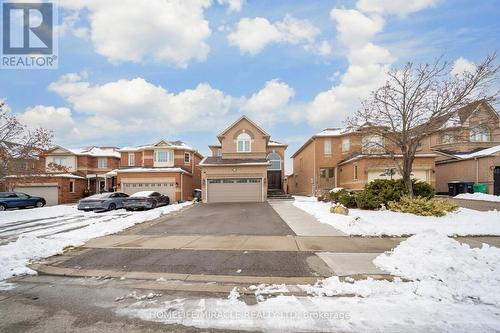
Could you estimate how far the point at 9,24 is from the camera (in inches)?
421

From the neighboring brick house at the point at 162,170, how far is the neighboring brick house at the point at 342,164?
13.4 metres

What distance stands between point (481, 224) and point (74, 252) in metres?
13.8

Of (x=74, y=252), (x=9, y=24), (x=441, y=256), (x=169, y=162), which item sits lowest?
(x=74, y=252)

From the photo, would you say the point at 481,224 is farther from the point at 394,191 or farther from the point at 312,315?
the point at 312,315

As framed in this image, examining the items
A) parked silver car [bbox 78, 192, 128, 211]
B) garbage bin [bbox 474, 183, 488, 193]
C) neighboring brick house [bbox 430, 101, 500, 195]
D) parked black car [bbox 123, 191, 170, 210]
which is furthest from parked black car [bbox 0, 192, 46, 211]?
garbage bin [bbox 474, 183, 488, 193]

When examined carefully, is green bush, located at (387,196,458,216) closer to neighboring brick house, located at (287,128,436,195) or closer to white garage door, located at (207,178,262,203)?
neighboring brick house, located at (287,128,436,195)

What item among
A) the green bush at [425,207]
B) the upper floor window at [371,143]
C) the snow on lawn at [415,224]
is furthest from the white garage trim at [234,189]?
the green bush at [425,207]

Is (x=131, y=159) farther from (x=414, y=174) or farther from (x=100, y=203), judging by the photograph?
(x=414, y=174)

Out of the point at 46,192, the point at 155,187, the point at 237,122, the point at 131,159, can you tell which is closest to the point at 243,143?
the point at 237,122

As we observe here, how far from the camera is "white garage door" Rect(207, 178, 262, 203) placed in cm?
2498

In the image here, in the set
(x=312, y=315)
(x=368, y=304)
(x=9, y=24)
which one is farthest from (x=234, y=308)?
(x=9, y=24)

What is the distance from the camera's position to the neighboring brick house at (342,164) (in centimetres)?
2338

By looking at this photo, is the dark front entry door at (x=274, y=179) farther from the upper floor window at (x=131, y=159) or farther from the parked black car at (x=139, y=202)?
the upper floor window at (x=131, y=159)

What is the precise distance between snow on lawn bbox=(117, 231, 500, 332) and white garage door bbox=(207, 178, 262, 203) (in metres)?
19.7
